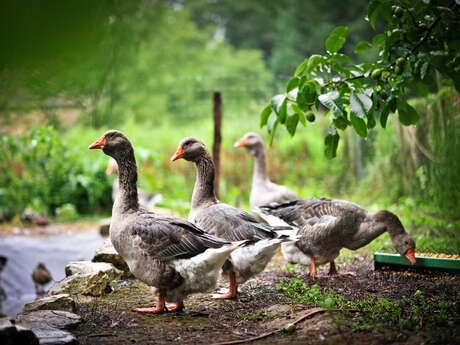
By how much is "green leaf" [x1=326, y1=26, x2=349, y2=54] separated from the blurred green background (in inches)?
68.1

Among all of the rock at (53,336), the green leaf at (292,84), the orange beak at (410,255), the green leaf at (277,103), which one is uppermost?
the green leaf at (292,84)

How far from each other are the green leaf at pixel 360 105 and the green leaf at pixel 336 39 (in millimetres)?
554

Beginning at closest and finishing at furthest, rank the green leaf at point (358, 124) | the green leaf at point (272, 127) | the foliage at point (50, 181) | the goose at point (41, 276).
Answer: the green leaf at point (358, 124) → the green leaf at point (272, 127) → the goose at point (41, 276) → the foliage at point (50, 181)

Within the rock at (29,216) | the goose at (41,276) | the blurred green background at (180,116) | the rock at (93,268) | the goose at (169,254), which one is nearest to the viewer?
the blurred green background at (180,116)

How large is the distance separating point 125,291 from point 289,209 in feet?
7.21

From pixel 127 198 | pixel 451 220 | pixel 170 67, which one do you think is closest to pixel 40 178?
pixel 127 198

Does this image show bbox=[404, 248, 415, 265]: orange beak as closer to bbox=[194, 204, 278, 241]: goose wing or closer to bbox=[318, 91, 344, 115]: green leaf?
bbox=[194, 204, 278, 241]: goose wing

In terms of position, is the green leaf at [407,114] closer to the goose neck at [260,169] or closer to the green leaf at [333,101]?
the green leaf at [333,101]

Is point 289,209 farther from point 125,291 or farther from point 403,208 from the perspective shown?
point 403,208

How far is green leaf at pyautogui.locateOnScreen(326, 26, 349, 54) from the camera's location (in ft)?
12.4

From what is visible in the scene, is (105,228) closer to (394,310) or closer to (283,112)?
(283,112)

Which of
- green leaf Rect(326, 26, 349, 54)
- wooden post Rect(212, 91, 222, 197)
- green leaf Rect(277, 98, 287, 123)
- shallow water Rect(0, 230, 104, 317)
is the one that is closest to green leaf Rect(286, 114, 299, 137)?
green leaf Rect(277, 98, 287, 123)

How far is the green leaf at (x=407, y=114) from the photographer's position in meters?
4.14

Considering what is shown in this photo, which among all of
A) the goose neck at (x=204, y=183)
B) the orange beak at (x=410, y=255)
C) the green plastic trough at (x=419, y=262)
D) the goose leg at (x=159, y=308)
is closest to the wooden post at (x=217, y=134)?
the goose neck at (x=204, y=183)
